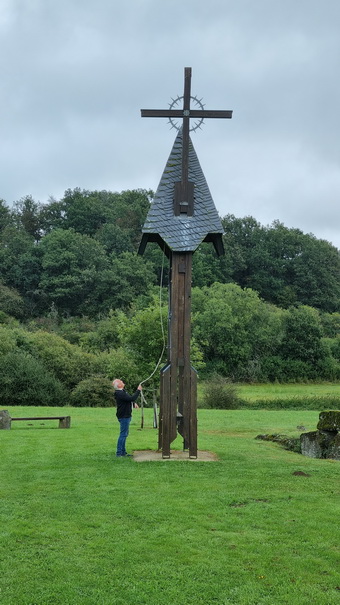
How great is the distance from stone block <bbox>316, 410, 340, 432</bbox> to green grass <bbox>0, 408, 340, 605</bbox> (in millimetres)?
1562

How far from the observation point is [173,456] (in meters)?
12.5

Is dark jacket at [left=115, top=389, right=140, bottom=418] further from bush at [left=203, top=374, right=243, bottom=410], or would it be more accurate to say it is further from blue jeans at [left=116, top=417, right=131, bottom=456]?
bush at [left=203, top=374, right=243, bottom=410]

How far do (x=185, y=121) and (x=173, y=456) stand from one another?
24.0 ft

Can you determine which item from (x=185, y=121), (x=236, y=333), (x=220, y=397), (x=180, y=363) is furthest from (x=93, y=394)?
(x=185, y=121)

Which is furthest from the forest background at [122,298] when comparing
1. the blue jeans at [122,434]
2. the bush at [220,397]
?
the blue jeans at [122,434]

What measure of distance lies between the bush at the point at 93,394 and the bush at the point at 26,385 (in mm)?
996

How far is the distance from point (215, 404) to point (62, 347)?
589 inches

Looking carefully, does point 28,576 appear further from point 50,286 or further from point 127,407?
point 50,286

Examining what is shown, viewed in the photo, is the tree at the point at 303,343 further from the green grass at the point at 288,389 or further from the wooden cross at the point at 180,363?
the wooden cross at the point at 180,363

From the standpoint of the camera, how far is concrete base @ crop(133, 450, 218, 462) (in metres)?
12.0

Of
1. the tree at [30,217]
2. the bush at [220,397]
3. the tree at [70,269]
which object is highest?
the tree at [30,217]

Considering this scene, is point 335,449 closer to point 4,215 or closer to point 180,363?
point 180,363

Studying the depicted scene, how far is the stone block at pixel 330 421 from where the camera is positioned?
13582 mm

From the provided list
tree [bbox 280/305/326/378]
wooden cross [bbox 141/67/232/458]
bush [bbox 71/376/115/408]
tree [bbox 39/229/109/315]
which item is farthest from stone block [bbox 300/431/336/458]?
tree [bbox 39/229/109/315]
